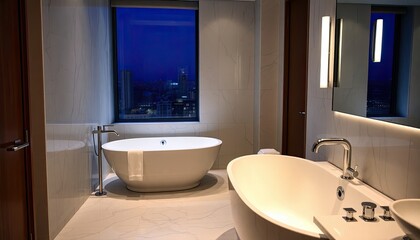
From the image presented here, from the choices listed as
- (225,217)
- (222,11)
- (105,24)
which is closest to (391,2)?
(225,217)

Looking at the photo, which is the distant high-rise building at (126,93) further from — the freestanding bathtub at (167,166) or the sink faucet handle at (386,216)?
the sink faucet handle at (386,216)

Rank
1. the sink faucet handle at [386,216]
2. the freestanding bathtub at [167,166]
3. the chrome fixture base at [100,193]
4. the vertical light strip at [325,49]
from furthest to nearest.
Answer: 1. the chrome fixture base at [100,193]
2. the freestanding bathtub at [167,166]
3. the vertical light strip at [325,49]
4. the sink faucet handle at [386,216]

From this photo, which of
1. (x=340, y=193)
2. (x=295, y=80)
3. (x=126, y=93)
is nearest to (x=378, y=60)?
(x=340, y=193)

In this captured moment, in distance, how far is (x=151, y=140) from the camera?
4750mm

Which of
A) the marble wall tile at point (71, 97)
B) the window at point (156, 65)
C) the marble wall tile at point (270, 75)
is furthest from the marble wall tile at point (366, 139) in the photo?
the window at point (156, 65)

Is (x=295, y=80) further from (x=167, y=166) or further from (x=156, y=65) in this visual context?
(x=156, y=65)

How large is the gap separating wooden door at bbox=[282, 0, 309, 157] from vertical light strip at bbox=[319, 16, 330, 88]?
1.20 meters

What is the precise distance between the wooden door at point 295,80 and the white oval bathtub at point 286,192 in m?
1.18

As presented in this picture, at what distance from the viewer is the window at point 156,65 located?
204 inches

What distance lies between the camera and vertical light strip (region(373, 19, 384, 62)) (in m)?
2.11

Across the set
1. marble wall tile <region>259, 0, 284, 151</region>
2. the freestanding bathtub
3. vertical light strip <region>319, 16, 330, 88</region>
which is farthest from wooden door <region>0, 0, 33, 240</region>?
marble wall tile <region>259, 0, 284, 151</region>

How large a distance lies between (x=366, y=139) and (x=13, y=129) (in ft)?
7.48

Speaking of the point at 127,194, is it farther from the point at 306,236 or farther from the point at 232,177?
the point at 306,236

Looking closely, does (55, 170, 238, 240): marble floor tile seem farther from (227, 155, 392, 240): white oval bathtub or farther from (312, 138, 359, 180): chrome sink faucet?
(312, 138, 359, 180): chrome sink faucet
